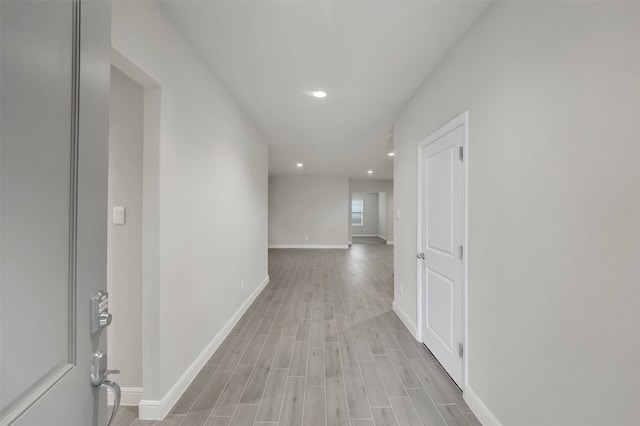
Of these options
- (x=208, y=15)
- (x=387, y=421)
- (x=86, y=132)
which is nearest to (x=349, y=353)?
(x=387, y=421)

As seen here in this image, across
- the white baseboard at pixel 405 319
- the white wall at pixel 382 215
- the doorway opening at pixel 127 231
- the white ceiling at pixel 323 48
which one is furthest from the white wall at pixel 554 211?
the white wall at pixel 382 215

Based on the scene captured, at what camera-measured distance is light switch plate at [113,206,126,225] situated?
1.86m

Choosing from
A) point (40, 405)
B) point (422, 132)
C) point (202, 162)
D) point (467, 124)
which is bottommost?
point (40, 405)

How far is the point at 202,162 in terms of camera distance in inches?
92.8

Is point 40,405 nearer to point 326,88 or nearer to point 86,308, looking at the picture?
point 86,308

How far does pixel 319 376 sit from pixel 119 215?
1.91 meters

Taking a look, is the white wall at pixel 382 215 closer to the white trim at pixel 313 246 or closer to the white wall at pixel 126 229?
the white trim at pixel 313 246

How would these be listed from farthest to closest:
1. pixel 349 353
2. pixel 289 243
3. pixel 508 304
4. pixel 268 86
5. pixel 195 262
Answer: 1. pixel 289 243
2. pixel 268 86
3. pixel 349 353
4. pixel 195 262
5. pixel 508 304

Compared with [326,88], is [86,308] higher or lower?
lower

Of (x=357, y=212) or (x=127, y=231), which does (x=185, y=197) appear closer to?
(x=127, y=231)

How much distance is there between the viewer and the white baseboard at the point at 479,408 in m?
1.61

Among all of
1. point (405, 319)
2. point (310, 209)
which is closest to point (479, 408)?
point (405, 319)

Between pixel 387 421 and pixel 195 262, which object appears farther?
pixel 195 262

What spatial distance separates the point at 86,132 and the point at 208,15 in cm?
157
